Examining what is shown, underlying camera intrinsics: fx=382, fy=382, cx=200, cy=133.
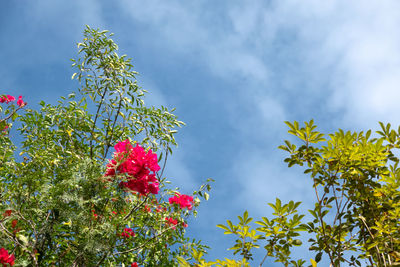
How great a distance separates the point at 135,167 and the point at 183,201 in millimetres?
1453

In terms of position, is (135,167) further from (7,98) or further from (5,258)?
(7,98)

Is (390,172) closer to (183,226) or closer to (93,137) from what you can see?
(183,226)

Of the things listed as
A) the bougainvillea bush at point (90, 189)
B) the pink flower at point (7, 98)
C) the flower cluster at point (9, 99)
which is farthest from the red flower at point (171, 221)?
the pink flower at point (7, 98)

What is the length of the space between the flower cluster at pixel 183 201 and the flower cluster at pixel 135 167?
1193 millimetres

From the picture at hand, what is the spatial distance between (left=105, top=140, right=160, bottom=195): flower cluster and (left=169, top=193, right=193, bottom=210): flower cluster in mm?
1193

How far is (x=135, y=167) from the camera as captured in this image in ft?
14.2

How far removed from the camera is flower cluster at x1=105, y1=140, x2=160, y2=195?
4309 mm

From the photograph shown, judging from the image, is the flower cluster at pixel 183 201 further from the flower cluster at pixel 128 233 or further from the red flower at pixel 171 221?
the flower cluster at pixel 128 233

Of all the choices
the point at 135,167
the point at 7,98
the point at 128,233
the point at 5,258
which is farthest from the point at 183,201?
the point at 7,98

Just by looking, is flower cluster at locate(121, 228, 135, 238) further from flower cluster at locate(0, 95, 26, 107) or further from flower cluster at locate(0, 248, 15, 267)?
flower cluster at locate(0, 95, 26, 107)

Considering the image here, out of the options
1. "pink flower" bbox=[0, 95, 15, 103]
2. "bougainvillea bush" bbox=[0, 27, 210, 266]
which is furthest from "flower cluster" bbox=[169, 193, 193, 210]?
"pink flower" bbox=[0, 95, 15, 103]

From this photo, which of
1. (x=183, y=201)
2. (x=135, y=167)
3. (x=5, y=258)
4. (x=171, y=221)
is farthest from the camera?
(x=171, y=221)

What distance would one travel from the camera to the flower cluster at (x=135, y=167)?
4.31m

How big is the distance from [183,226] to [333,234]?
2.53m
